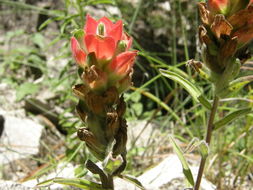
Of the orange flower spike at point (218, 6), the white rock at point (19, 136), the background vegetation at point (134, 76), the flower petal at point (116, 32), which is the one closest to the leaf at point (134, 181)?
the flower petal at point (116, 32)

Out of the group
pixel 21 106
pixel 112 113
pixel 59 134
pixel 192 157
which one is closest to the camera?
pixel 112 113

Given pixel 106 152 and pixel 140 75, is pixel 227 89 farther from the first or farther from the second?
pixel 140 75

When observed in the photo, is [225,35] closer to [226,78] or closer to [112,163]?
[226,78]

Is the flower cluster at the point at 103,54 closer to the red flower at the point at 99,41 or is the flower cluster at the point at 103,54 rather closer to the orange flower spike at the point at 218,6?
the red flower at the point at 99,41

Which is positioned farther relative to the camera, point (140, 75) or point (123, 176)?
point (140, 75)

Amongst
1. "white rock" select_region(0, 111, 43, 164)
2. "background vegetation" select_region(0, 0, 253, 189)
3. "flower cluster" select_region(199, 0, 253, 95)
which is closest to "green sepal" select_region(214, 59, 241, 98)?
"flower cluster" select_region(199, 0, 253, 95)

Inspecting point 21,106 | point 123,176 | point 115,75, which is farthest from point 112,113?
point 21,106

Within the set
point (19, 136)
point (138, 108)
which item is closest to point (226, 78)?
point (138, 108)
